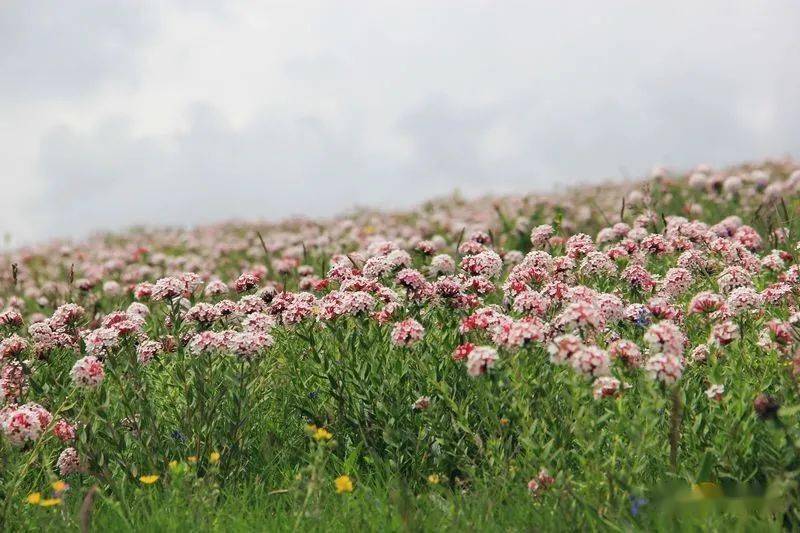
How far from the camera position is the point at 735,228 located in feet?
29.5

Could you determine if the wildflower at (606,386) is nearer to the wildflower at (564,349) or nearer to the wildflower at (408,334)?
the wildflower at (564,349)

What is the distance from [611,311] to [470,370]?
45.8 inches

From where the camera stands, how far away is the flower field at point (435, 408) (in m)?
4.45

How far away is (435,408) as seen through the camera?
17.3 feet

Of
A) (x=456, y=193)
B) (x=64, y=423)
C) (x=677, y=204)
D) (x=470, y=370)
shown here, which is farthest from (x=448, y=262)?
(x=456, y=193)

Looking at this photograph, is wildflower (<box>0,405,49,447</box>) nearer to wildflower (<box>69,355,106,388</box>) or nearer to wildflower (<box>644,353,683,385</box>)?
wildflower (<box>69,355,106,388</box>)

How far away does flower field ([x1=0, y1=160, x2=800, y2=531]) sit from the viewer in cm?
445

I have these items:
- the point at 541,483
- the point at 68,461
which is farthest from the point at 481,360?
the point at 68,461

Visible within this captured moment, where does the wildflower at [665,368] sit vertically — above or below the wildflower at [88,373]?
above

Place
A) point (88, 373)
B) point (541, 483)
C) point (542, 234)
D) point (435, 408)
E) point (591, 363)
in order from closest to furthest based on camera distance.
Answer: point (591, 363) < point (541, 483) < point (88, 373) < point (435, 408) < point (542, 234)

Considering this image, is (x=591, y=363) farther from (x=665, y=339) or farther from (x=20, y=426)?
(x=20, y=426)

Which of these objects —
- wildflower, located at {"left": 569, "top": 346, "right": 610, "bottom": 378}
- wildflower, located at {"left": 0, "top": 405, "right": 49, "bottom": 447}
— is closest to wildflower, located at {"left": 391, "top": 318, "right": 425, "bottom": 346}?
wildflower, located at {"left": 569, "top": 346, "right": 610, "bottom": 378}

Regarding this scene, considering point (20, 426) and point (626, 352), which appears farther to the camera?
point (20, 426)

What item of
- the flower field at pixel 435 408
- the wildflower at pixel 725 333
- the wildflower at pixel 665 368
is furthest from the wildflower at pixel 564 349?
the wildflower at pixel 725 333
